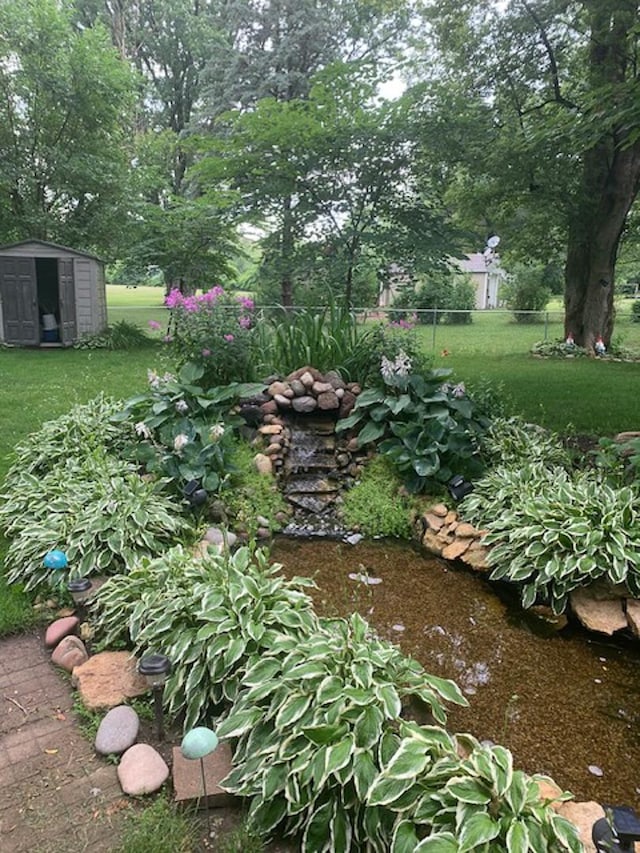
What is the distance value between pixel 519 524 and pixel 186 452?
2.10 meters

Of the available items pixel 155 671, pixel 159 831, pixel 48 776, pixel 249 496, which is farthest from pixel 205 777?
pixel 249 496

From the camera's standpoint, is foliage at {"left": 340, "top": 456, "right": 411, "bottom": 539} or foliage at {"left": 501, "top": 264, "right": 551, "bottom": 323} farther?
foliage at {"left": 501, "top": 264, "right": 551, "bottom": 323}

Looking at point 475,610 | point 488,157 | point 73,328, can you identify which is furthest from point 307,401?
point 73,328

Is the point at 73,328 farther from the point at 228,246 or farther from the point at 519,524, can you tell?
the point at 519,524

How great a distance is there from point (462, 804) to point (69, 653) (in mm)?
1572

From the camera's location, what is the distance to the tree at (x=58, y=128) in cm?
985

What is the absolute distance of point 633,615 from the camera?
8.45ft

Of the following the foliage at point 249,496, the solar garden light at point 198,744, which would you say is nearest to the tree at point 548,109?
the foliage at point 249,496

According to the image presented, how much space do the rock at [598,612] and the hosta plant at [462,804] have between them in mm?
1418

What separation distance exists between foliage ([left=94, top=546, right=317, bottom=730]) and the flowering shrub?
85.1 inches

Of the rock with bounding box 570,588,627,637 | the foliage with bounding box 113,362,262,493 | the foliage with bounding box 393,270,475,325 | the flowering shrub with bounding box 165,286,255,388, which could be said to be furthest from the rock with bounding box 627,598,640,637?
the foliage with bounding box 393,270,475,325

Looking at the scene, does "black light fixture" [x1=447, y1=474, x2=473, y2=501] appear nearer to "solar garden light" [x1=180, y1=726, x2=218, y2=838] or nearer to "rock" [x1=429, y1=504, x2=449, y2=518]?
"rock" [x1=429, y1=504, x2=449, y2=518]

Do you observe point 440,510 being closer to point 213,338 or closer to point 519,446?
point 519,446

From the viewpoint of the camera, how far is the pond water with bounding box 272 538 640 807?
192cm
